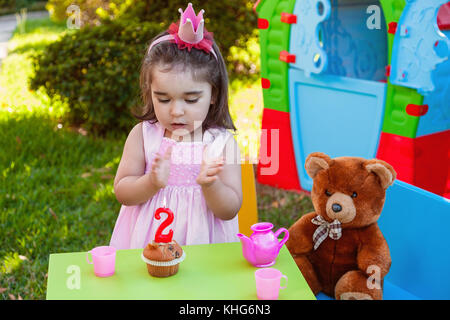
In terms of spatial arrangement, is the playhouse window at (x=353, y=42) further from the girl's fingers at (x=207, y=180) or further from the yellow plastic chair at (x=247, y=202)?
the girl's fingers at (x=207, y=180)

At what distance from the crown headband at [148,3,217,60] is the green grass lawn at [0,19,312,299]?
154 centimetres

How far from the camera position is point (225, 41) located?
6629 millimetres

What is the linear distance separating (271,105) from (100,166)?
1482 millimetres

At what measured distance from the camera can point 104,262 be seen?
1509 millimetres

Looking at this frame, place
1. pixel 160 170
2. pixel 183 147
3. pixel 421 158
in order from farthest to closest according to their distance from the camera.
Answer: pixel 421 158
pixel 183 147
pixel 160 170

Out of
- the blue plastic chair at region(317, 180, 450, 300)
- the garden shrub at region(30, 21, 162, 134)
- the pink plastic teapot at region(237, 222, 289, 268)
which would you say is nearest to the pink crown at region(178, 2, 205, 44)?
the pink plastic teapot at region(237, 222, 289, 268)

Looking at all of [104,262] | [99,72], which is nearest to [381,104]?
[104,262]

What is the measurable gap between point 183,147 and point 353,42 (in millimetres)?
2684

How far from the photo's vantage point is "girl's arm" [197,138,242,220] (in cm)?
176

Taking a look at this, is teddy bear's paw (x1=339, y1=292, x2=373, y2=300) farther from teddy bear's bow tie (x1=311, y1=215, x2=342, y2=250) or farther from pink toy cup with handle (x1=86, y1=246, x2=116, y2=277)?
pink toy cup with handle (x1=86, y1=246, x2=116, y2=277)

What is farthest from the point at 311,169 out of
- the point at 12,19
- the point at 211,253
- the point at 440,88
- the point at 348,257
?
the point at 12,19

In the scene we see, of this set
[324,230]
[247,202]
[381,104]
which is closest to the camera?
[324,230]

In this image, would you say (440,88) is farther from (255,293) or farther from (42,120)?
(42,120)

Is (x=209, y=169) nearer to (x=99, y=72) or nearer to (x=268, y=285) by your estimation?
(x=268, y=285)
